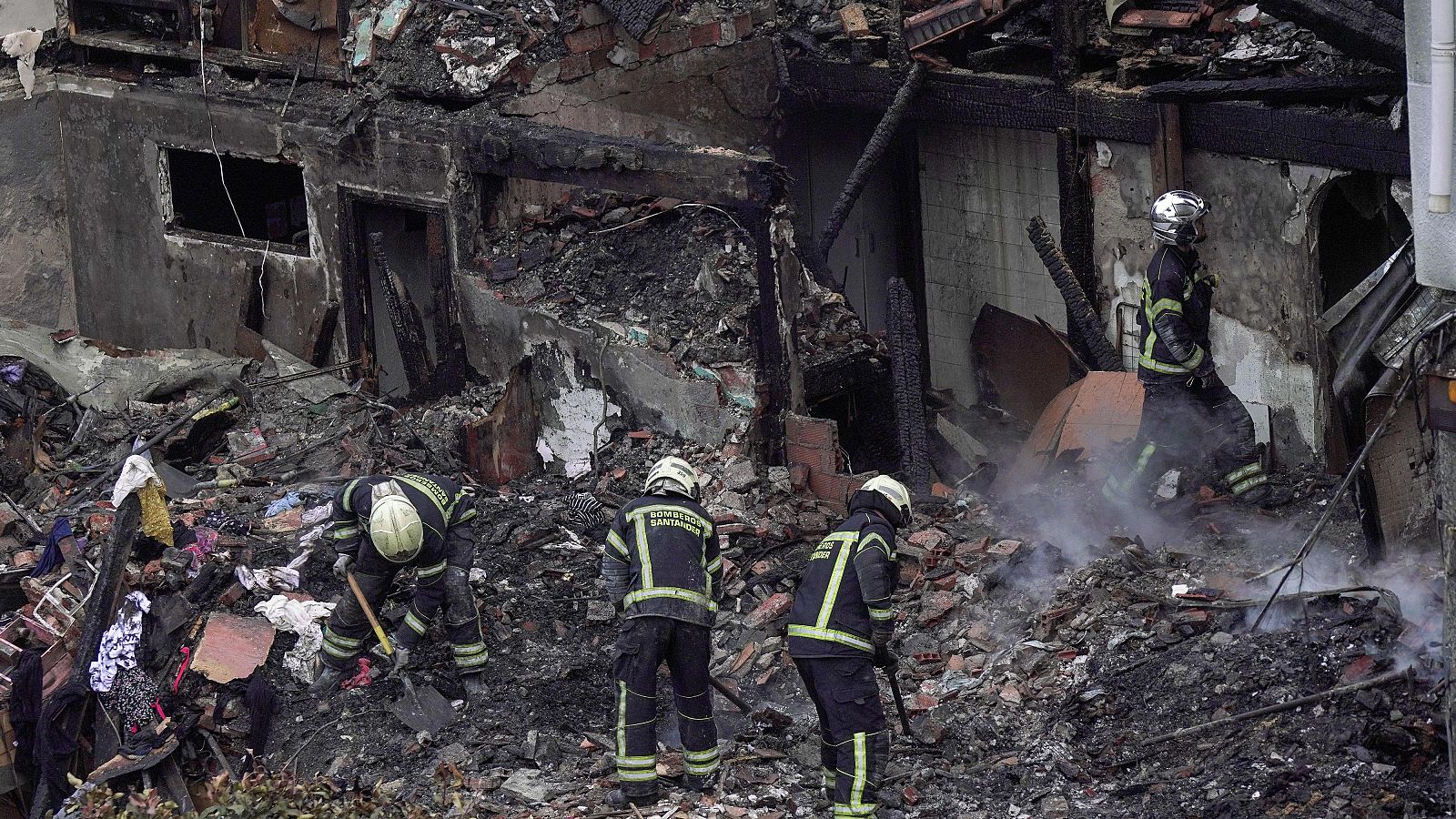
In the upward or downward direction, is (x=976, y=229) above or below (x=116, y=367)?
above

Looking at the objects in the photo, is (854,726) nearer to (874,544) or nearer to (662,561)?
(874,544)

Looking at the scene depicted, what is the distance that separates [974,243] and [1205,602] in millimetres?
5724

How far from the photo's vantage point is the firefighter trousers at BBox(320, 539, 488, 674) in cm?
883

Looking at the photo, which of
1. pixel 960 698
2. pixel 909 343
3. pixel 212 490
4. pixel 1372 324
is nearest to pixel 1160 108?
pixel 909 343

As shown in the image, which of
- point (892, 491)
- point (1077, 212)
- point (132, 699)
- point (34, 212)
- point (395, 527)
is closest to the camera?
point (892, 491)

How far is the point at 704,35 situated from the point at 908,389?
359cm

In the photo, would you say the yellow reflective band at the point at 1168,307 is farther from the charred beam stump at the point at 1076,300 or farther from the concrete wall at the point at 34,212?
the concrete wall at the point at 34,212

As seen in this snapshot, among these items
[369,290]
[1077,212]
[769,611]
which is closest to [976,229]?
[1077,212]

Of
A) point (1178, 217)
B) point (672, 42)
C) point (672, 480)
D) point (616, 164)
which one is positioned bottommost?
point (672, 480)

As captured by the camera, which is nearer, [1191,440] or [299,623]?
[299,623]

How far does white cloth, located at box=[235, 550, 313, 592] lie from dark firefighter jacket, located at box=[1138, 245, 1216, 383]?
16.7 feet

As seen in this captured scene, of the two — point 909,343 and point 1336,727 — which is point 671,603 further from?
point 909,343

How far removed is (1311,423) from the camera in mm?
10211

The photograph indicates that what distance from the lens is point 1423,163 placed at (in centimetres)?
641
